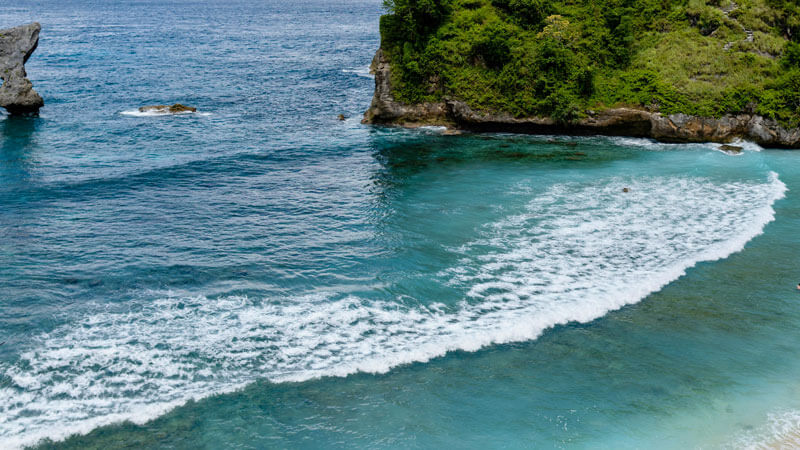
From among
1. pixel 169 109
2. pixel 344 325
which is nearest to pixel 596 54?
pixel 344 325

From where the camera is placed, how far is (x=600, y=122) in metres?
40.5

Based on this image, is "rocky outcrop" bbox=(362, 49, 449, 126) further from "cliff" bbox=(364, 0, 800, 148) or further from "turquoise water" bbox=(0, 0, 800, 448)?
"turquoise water" bbox=(0, 0, 800, 448)

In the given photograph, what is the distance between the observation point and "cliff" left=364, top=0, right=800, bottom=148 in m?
38.8

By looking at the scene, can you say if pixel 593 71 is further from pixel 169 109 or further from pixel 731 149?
pixel 169 109

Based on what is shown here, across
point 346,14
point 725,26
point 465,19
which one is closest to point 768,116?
point 725,26

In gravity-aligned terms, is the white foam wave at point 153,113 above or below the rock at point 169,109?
below

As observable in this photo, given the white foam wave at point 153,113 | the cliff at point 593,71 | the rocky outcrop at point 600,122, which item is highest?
the cliff at point 593,71

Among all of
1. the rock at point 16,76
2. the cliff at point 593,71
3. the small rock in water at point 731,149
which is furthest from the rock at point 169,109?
the small rock in water at point 731,149

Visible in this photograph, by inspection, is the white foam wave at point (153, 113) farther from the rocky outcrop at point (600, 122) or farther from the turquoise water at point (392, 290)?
the rocky outcrop at point (600, 122)

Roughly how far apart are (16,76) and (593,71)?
147ft

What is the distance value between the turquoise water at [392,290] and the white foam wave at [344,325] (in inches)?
3.5

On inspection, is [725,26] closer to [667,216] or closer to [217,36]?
[667,216]

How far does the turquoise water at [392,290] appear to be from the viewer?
49.9ft

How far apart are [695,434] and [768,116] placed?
101 ft
